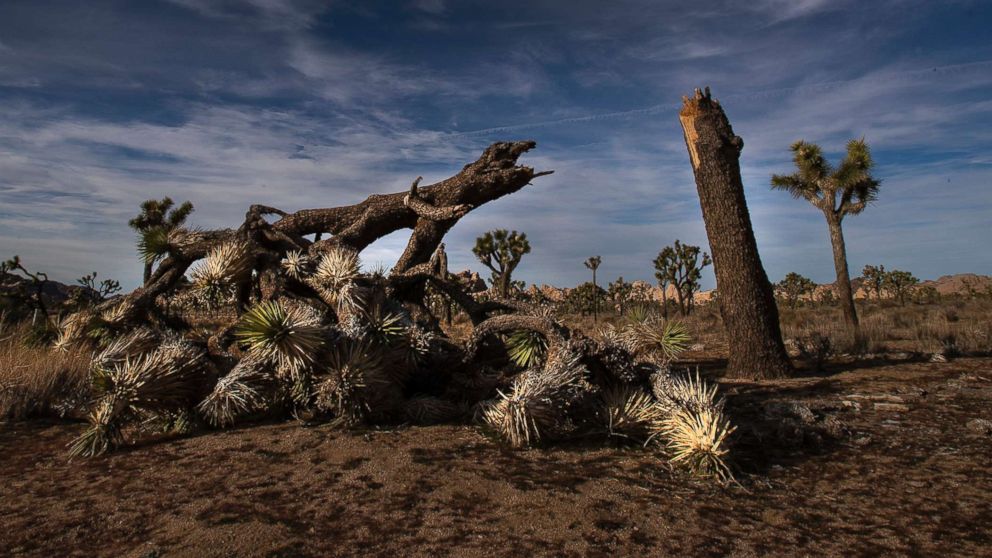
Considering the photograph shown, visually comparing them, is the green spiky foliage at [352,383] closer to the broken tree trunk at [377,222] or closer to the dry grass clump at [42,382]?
the broken tree trunk at [377,222]

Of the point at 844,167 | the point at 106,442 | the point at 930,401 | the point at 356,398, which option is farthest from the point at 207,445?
the point at 844,167

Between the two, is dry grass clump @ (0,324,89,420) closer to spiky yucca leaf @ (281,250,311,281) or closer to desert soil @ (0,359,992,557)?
desert soil @ (0,359,992,557)

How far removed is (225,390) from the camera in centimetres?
532

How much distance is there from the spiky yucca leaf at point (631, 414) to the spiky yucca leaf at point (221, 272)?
4.22m

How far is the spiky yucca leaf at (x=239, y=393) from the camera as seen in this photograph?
210 inches

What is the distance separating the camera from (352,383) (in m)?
5.33

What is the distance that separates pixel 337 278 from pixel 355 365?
129 centimetres

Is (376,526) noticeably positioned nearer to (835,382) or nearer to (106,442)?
(106,442)

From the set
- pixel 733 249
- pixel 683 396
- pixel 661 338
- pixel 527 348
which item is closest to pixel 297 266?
pixel 527 348

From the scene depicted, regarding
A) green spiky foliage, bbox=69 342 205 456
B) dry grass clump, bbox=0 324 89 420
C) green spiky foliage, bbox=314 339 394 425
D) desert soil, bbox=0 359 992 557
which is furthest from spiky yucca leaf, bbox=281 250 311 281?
dry grass clump, bbox=0 324 89 420

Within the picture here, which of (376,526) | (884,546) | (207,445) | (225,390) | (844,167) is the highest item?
(844,167)

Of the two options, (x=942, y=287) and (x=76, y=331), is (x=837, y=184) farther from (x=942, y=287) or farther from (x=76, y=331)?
(x=942, y=287)

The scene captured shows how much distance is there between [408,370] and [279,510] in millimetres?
2478

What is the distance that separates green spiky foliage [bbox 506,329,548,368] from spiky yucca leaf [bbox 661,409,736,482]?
1.70 metres
